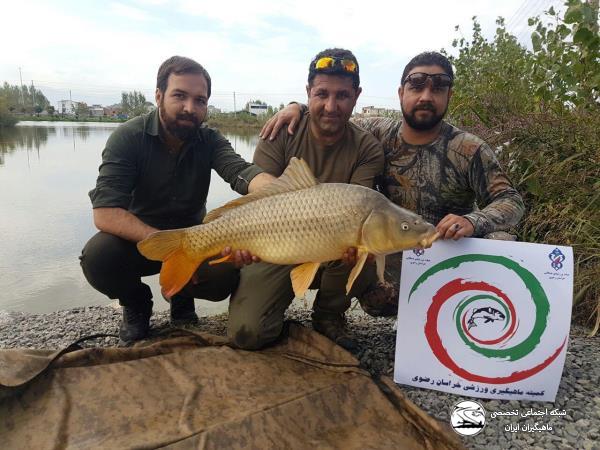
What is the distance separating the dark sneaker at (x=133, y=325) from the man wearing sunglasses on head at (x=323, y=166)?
50 cm

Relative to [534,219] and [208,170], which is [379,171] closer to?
[208,170]

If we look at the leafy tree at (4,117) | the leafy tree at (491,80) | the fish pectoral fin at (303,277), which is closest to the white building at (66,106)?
the leafy tree at (4,117)

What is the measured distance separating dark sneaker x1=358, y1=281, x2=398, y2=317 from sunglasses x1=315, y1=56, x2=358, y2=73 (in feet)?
3.44

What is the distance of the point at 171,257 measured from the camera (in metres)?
1.78

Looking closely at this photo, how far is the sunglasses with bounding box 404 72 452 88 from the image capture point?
83.0 inches

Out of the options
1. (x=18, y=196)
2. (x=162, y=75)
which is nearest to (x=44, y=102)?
(x=18, y=196)

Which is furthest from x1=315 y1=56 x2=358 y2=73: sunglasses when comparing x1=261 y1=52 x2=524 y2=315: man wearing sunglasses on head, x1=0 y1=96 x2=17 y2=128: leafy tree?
x1=0 y1=96 x2=17 y2=128: leafy tree

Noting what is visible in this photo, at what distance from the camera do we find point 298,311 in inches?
113

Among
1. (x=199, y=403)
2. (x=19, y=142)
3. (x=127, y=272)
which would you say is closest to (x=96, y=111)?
(x=19, y=142)

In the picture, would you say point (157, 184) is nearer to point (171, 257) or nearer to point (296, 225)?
point (171, 257)

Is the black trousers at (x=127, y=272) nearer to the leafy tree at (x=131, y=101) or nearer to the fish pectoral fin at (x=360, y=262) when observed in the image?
the fish pectoral fin at (x=360, y=262)

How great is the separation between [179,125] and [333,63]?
81cm

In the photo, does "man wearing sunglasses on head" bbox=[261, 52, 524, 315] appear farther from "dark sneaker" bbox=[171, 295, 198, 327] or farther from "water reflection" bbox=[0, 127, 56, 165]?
"water reflection" bbox=[0, 127, 56, 165]

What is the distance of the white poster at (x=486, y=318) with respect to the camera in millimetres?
1680
